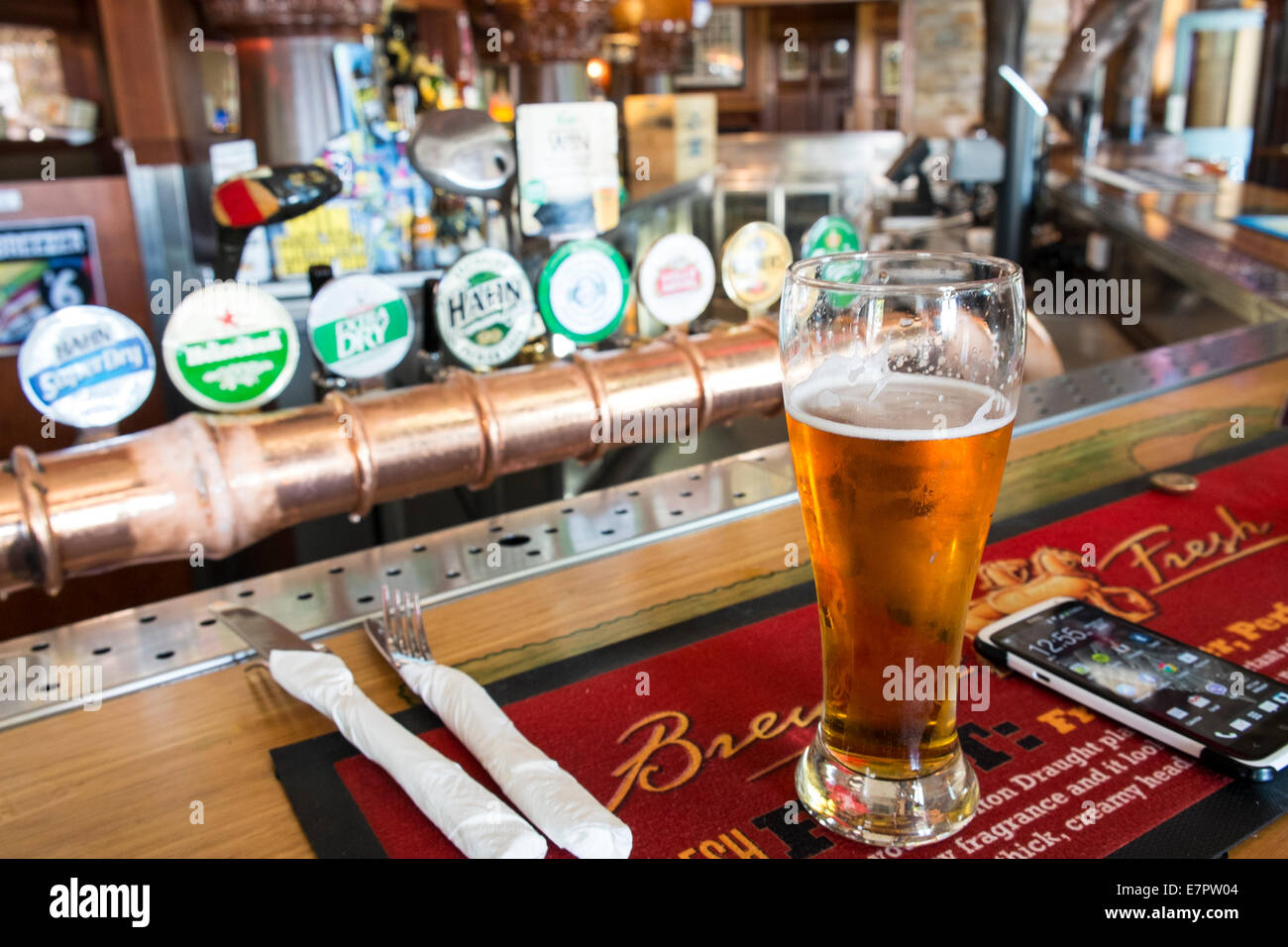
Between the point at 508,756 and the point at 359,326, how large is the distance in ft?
2.49

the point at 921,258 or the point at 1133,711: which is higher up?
the point at 921,258

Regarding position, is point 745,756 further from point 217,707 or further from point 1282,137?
point 1282,137

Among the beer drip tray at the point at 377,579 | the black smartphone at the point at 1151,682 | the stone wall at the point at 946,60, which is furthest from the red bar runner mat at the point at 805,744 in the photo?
the stone wall at the point at 946,60

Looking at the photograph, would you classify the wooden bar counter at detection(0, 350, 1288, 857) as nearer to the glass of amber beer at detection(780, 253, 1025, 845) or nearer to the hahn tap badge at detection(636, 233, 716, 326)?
the glass of amber beer at detection(780, 253, 1025, 845)

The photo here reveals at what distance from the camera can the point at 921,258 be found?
616 mm

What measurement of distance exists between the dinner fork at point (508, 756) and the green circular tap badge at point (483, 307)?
0.54m

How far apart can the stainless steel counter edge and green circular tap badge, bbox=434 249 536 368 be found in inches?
10.1

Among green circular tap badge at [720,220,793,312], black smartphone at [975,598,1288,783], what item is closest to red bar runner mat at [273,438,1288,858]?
black smartphone at [975,598,1288,783]

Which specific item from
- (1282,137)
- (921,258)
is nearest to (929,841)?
(921,258)

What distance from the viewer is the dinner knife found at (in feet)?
1.82

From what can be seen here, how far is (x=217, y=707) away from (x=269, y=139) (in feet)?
8.50

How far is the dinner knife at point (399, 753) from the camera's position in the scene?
556 millimetres

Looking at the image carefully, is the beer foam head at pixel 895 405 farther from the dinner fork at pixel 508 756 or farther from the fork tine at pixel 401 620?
the fork tine at pixel 401 620

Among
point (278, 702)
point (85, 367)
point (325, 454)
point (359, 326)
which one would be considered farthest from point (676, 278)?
point (278, 702)
